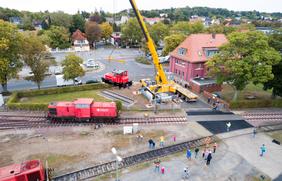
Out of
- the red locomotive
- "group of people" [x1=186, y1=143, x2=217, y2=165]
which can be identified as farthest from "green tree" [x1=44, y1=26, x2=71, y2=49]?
"group of people" [x1=186, y1=143, x2=217, y2=165]

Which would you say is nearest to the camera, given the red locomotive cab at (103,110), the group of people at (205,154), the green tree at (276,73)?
the group of people at (205,154)

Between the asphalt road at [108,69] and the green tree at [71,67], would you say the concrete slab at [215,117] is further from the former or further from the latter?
the green tree at [71,67]

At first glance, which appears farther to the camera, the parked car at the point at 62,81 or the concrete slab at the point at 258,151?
the parked car at the point at 62,81

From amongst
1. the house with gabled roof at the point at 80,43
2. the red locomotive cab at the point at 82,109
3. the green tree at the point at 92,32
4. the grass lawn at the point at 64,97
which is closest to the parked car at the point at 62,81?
the grass lawn at the point at 64,97

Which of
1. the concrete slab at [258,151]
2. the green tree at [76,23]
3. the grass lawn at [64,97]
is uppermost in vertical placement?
the green tree at [76,23]

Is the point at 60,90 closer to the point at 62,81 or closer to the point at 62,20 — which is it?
the point at 62,81

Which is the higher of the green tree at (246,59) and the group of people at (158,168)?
the green tree at (246,59)
